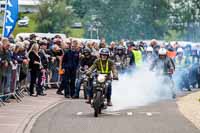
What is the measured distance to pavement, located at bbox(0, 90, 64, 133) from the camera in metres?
19.3

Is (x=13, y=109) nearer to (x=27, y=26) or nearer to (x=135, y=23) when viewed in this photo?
(x=135, y=23)

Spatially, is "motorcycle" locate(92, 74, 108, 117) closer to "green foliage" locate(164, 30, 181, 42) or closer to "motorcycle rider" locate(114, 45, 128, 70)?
"motorcycle rider" locate(114, 45, 128, 70)

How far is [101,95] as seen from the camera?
22719 millimetres

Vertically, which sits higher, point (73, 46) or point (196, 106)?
point (73, 46)

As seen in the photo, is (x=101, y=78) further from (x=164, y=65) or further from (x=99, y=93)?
(x=164, y=65)

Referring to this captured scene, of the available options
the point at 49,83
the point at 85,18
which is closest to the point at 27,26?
the point at 85,18

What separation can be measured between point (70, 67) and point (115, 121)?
9962mm

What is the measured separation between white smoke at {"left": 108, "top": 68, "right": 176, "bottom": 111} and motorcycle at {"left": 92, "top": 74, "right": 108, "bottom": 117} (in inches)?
200

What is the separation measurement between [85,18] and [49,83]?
231ft

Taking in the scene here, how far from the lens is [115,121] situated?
21047mm

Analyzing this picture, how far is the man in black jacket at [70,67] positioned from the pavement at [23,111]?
21.5 inches

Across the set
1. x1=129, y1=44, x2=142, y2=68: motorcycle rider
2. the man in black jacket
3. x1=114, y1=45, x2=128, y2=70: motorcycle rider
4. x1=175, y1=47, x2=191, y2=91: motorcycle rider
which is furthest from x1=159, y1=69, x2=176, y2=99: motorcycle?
x1=175, y1=47, x2=191, y2=91: motorcycle rider

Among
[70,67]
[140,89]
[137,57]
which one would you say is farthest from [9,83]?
[137,57]

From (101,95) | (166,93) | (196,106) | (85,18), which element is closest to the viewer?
(101,95)
